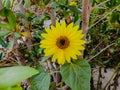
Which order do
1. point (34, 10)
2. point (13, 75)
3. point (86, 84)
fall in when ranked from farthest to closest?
point (34, 10)
point (86, 84)
point (13, 75)

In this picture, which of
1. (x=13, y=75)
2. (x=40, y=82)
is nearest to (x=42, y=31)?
(x=40, y=82)

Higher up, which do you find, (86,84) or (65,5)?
(65,5)

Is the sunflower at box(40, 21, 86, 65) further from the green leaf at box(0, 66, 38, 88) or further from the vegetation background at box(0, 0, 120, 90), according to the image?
the green leaf at box(0, 66, 38, 88)

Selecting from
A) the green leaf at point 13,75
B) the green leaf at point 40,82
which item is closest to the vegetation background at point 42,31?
the green leaf at point 40,82

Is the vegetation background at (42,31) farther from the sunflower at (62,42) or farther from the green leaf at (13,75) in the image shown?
the green leaf at (13,75)

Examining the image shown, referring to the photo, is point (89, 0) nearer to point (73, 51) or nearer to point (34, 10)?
point (73, 51)

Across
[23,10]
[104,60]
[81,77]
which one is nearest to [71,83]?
[81,77]

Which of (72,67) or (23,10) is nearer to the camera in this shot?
(72,67)

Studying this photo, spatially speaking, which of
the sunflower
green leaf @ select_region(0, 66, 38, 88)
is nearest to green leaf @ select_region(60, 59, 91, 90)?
the sunflower
